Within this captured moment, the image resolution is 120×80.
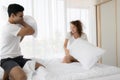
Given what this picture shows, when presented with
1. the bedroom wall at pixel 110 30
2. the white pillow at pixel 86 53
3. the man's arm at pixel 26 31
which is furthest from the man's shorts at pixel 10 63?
the bedroom wall at pixel 110 30

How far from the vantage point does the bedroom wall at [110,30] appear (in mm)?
3396

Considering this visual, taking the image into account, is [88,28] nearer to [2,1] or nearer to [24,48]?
[24,48]

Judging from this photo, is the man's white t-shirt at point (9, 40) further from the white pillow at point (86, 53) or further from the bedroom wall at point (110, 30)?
the bedroom wall at point (110, 30)

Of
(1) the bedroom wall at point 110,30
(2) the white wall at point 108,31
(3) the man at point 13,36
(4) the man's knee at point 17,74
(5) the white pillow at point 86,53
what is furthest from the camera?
(2) the white wall at point 108,31

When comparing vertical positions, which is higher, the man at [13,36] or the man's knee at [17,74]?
the man at [13,36]

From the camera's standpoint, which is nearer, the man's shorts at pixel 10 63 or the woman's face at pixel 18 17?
the man's shorts at pixel 10 63

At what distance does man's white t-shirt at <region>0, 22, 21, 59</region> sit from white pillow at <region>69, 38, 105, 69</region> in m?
0.74

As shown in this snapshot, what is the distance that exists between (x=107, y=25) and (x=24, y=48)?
1.60 m

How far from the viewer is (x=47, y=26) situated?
3611mm

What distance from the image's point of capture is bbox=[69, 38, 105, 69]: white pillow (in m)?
2.13

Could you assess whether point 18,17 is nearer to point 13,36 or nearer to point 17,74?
point 13,36

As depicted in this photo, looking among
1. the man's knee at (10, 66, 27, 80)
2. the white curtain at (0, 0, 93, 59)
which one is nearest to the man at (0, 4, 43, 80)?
the man's knee at (10, 66, 27, 80)

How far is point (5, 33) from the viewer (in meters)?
1.85

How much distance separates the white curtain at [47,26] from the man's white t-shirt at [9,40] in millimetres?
1523
